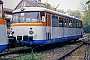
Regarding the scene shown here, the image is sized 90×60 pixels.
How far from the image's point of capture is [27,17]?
1231 centimetres

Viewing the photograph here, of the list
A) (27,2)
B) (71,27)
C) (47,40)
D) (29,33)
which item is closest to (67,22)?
(71,27)

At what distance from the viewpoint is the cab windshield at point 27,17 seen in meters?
12.1

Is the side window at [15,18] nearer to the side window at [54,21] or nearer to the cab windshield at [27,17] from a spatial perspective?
the cab windshield at [27,17]

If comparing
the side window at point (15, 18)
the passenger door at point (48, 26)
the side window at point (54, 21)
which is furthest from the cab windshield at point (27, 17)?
the side window at point (54, 21)

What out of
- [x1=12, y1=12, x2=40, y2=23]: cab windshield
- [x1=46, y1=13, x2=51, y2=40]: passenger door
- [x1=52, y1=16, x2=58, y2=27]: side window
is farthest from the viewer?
[x1=52, y1=16, x2=58, y2=27]: side window

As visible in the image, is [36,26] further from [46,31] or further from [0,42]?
[0,42]

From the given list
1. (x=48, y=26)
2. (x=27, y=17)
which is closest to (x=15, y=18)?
(x=27, y=17)

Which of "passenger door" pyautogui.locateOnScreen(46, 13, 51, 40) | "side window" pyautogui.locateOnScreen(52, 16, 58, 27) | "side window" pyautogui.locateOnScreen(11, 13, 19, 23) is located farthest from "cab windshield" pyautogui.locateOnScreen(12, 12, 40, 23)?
"side window" pyautogui.locateOnScreen(52, 16, 58, 27)

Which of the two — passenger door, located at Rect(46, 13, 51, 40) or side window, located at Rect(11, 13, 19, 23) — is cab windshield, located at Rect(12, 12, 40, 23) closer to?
side window, located at Rect(11, 13, 19, 23)

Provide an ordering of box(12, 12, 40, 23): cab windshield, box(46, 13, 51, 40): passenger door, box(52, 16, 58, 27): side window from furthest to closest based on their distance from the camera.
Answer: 1. box(52, 16, 58, 27): side window
2. box(46, 13, 51, 40): passenger door
3. box(12, 12, 40, 23): cab windshield

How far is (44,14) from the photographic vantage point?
12266 millimetres

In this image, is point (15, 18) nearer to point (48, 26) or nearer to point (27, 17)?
point (27, 17)

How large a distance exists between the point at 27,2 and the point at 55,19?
48631 mm

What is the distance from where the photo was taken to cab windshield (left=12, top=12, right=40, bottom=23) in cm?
1210
